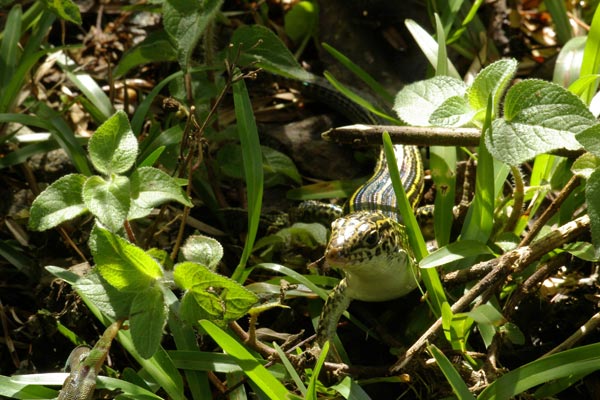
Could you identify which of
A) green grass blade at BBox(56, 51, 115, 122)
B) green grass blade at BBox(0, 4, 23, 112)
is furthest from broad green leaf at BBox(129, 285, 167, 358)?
green grass blade at BBox(0, 4, 23, 112)

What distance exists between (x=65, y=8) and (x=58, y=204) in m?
1.05

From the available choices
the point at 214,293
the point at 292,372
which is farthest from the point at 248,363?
the point at 214,293

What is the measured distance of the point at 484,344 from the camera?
3125mm

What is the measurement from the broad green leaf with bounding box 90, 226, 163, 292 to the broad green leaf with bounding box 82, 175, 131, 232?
0.16 feet

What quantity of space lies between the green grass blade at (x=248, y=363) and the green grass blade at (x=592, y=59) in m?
2.00

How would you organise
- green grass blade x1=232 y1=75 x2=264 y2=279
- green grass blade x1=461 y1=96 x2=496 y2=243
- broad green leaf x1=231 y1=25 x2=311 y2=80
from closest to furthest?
green grass blade x1=461 y1=96 x2=496 y2=243 → green grass blade x1=232 y1=75 x2=264 y2=279 → broad green leaf x1=231 y1=25 x2=311 y2=80

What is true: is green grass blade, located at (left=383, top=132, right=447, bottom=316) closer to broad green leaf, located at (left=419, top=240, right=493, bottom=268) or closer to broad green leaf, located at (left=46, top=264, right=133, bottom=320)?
broad green leaf, located at (left=419, top=240, right=493, bottom=268)

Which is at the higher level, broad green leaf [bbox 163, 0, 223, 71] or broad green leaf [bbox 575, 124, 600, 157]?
broad green leaf [bbox 163, 0, 223, 71]

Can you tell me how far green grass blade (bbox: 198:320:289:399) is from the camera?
A: 2.73 m

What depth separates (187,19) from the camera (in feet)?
10.6

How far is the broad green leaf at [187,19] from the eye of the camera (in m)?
3.21

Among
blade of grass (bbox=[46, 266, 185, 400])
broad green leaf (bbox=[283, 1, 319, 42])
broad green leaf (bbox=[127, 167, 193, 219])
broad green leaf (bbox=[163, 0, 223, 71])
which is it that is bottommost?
blade of grass (bbox=[46, 266, 185, 400])

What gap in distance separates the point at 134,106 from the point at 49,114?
0.69 m

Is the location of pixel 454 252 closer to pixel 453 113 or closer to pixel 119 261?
pixel 453 113
